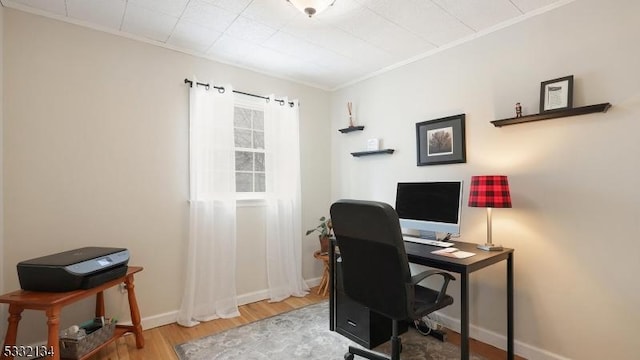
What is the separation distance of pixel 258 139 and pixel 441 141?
1783 millimetres

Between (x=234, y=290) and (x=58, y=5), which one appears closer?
(x=58, y=5)

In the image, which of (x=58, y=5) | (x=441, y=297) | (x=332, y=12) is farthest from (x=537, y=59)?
(x=58, y=5)

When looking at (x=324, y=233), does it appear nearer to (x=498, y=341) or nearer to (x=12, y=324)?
(x=498, y=341)

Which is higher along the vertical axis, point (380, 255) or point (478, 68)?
point (478, 68)

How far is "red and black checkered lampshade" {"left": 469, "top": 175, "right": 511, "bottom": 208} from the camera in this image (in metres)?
1.95

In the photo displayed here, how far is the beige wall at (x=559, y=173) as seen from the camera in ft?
5.57

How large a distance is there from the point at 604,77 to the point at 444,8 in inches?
41.0

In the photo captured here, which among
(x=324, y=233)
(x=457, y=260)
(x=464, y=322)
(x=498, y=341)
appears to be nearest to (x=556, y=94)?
(x=457, y=260)

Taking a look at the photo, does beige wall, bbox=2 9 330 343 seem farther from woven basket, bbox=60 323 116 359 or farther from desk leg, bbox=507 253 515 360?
desk leg, bbox=507 253 515 360

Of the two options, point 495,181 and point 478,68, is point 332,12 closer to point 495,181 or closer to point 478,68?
point 478,68

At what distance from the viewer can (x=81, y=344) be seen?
1.75m

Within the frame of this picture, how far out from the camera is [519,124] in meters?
2.10

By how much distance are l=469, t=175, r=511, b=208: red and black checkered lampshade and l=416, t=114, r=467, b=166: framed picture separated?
441 millimetres

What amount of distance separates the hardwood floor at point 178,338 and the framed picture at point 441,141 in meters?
1.42
